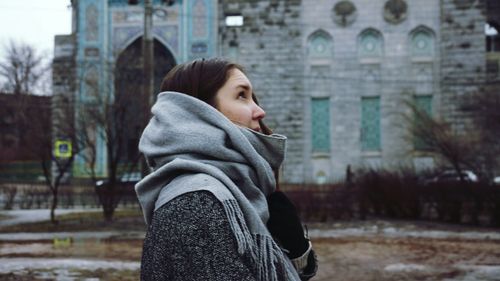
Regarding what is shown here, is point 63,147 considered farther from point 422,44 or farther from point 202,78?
point 422,44

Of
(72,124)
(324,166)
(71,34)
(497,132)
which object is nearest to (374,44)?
(324,166)

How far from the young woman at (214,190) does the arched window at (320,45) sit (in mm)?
32233

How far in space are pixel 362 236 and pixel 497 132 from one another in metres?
10.1

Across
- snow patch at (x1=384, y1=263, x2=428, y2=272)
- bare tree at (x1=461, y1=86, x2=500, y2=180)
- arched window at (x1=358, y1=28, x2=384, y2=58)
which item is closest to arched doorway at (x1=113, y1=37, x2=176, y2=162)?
snow patch at (x1=384, y1=263, x2=428, y2=272)

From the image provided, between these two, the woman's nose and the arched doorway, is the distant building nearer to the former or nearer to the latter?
the arched doorway

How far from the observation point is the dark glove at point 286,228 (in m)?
1.95

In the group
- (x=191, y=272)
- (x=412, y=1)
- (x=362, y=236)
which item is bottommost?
(x=362, y=236)

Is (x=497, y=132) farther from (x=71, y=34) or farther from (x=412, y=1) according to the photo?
(x=71, y=34)

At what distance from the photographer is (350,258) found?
11.1 m

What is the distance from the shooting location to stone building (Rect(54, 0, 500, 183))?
108ft

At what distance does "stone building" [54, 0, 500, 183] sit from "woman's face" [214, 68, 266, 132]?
30497mm

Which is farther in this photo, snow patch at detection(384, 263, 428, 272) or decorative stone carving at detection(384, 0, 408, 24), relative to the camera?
decorative stone carving at detection(384, 0, 408, 24)

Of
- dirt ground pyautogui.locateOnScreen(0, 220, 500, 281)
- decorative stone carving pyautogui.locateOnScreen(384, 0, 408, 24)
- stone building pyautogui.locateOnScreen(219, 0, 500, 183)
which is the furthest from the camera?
decorative stone carving pyautogui.locateOnScreen(384, 0, 408, 24)

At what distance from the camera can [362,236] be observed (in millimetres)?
14578
